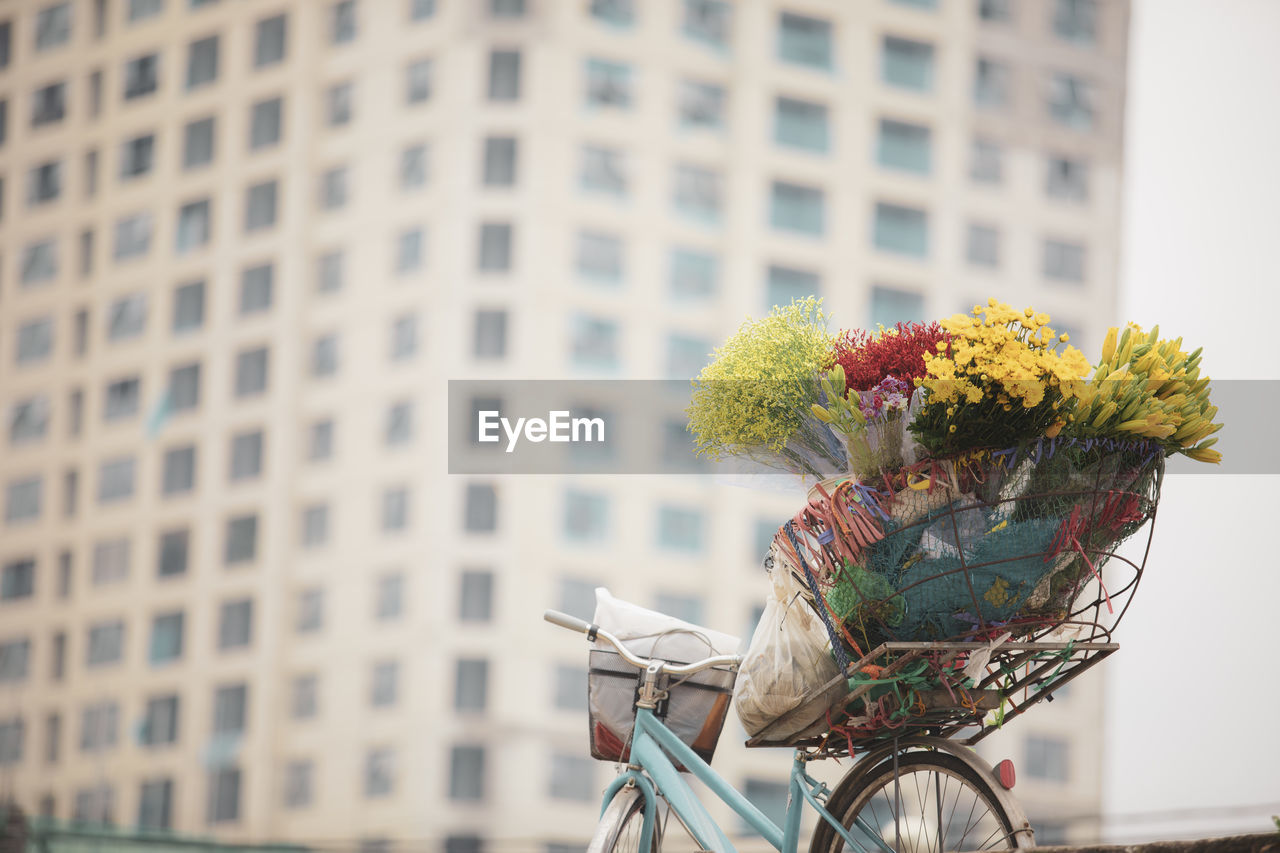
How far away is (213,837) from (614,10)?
23737mm

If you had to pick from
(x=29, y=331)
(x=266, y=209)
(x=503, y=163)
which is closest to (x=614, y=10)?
(x=503, y=163)

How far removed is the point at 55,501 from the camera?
1563 inches

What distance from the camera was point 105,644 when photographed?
38000 millimetres

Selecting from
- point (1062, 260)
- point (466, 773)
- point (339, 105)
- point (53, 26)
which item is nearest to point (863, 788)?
point (466, 773)

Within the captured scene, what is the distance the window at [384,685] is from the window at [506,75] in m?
15.1

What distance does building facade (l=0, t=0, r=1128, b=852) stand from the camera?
1377 inches

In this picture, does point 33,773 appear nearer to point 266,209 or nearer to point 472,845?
point 472,845

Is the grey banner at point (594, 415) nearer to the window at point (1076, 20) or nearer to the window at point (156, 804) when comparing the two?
the window at point (156, 804)

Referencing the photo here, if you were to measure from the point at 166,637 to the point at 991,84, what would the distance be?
2727cm

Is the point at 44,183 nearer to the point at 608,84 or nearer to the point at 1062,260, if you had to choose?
the point at 608,84

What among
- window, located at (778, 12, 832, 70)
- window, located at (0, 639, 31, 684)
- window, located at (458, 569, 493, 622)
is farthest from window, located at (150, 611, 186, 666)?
window, located at (778, 12, 832, 70)

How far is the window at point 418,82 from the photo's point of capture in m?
37.9

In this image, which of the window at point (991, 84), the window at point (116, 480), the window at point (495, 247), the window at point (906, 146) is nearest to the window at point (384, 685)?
the window at point (116, 480)

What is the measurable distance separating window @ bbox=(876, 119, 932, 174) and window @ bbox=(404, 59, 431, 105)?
12.4 meters
